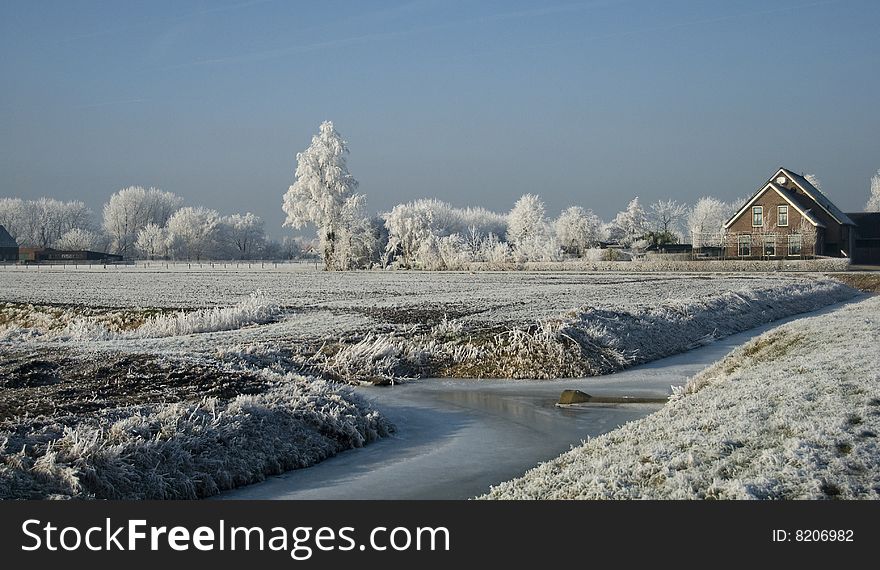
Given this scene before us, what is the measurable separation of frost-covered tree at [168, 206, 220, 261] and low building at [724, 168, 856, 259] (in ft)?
323

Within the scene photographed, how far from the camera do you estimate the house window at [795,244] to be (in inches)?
3236

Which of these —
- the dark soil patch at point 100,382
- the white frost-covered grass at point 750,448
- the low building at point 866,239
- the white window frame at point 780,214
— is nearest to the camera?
the white frost-covered grass at point 750,448

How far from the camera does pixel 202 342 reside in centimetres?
2552

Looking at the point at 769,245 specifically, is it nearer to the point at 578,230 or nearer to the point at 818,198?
the point at 818,198

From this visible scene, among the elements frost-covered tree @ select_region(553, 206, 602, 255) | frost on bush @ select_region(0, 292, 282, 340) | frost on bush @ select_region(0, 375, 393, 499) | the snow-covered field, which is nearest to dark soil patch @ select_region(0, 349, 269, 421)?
the snow-covered field

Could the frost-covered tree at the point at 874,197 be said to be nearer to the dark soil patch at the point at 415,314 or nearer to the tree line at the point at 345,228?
the tree line at the point at 345,228

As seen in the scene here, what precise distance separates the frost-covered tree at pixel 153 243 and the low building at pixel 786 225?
103m

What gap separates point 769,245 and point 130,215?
130 metres

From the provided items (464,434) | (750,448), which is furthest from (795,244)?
(750,448)

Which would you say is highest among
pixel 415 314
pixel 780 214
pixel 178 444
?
pixel 780 214

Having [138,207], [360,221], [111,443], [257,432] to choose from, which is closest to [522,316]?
[257,432]

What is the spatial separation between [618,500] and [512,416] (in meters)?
8.92

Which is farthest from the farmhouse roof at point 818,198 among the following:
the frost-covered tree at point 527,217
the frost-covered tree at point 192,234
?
the frost-covered tree at point 192,234

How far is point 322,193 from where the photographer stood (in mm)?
94688
